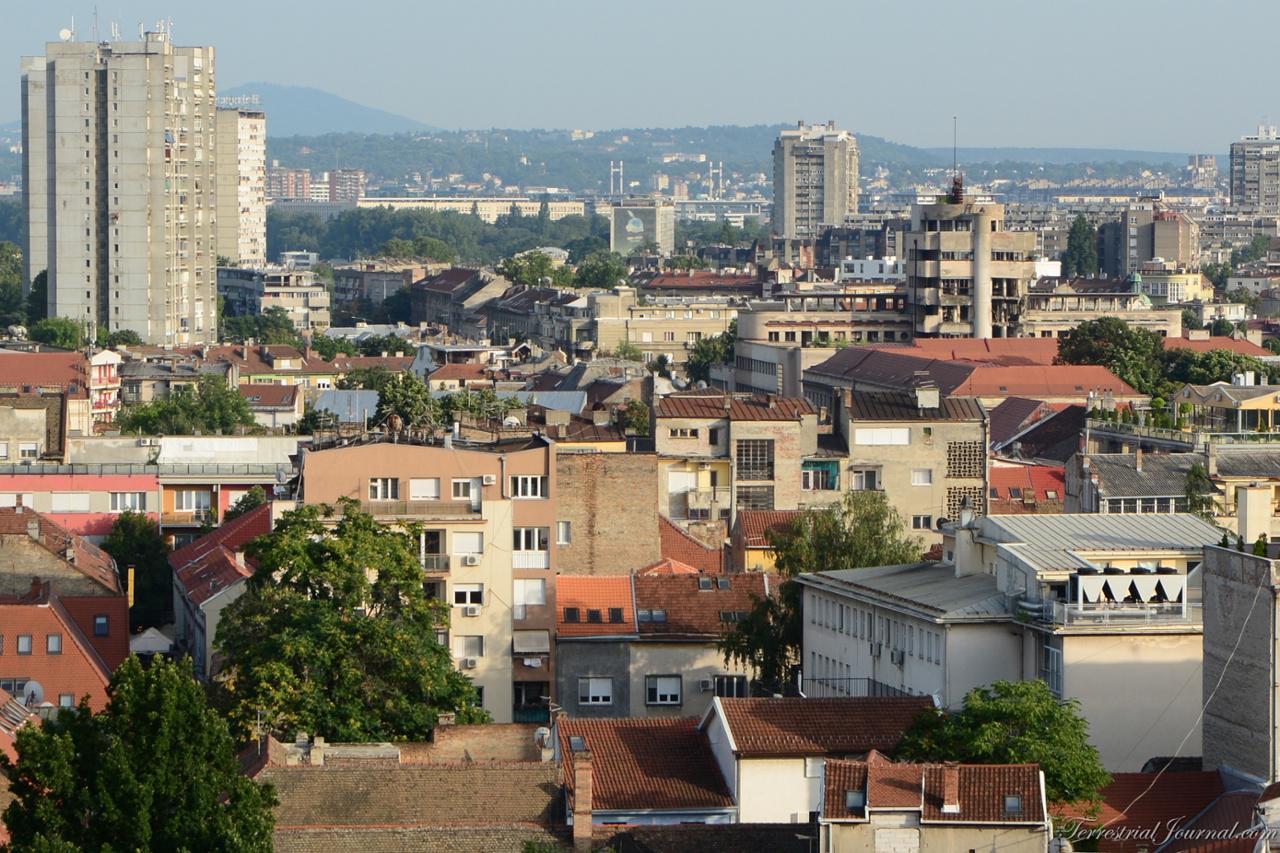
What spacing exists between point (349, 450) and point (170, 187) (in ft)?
343

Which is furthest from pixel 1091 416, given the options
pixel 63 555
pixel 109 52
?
pixel 109 52

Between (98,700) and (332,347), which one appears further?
(332,347)

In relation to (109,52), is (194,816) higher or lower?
lower

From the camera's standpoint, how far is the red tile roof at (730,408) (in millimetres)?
59875

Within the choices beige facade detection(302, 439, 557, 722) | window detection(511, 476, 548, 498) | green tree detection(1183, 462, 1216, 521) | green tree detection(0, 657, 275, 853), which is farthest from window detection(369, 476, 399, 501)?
green tree detection(0, 657, 275, 853)

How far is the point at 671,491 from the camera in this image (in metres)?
59.6

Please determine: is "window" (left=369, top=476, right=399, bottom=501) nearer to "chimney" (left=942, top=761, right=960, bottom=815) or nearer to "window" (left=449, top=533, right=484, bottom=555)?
"window" (left=449, top=533, right=484, bottom=555)

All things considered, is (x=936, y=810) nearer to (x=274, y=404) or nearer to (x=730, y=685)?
(x=730, y=685)

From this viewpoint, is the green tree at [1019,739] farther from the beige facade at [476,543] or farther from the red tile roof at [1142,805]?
the beige facade at [476,543]

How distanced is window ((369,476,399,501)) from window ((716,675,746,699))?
5750mm

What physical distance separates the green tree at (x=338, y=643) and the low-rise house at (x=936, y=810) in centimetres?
968

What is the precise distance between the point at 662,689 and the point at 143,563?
55.2 ft

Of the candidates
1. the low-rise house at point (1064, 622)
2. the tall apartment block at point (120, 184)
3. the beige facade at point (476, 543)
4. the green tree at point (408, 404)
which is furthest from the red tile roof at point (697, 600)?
the tall apartment block at point (120, 184)

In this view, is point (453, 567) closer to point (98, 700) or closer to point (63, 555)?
point (98, 700)
